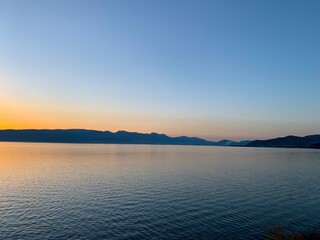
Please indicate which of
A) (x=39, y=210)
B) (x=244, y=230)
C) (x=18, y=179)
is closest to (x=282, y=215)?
(x=244, y=230)

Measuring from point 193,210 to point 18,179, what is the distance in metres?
49.8

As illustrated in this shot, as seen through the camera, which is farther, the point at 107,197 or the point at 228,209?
the point at 107,197

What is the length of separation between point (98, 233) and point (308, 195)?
44723 millimetres

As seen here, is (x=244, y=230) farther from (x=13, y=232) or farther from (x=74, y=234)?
(x=13, y=232)

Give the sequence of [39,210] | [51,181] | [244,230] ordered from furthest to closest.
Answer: [51,181], [39,210], [244,230]

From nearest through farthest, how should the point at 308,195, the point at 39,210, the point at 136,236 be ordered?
the point at 136,236 → the point at 39,210 → the point at 308,195

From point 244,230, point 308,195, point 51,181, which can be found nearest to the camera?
point 244,230

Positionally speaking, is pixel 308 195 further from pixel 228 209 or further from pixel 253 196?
pixel 228 209

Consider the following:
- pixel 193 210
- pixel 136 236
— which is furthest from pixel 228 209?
pixel 136 236

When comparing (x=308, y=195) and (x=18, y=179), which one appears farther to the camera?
(x=18, y=179)

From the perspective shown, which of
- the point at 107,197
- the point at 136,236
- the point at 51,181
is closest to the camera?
the point at 136,236

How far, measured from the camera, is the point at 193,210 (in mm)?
45156

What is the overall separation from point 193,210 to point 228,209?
5.67 meters

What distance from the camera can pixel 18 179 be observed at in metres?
74.1
